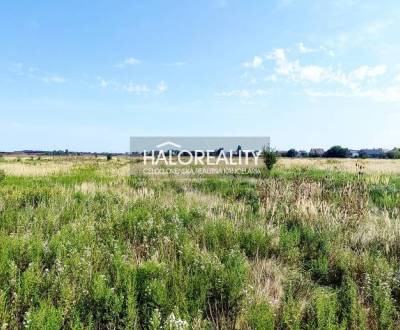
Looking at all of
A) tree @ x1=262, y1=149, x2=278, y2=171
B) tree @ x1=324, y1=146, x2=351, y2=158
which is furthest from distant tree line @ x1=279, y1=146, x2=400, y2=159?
tree @ x1=262, y1=149, x2=278, y2=171

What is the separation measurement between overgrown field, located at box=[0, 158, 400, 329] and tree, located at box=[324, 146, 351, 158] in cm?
10067

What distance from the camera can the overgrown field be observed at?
145 inches

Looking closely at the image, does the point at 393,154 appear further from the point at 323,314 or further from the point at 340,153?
the point at 323,314

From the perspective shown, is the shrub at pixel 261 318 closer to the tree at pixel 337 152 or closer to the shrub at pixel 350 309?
the shrub at pixel 350 309

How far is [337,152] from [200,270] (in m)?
107

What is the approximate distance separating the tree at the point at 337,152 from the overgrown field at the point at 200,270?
3963 inches

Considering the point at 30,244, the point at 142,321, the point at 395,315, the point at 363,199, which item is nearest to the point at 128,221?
the point at 30,244

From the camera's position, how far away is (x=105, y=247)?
5387 mm

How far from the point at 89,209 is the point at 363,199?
6094 mm

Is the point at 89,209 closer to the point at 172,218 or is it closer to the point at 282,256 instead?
the point at 172,218

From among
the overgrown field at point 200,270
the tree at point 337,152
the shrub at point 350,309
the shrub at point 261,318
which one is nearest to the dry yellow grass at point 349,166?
the overgrown field at point 200,270

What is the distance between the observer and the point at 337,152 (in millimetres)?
104188

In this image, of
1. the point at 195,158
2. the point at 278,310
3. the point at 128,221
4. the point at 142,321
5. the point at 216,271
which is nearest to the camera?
the point at 142,321

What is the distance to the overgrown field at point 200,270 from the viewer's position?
3.69 metres
